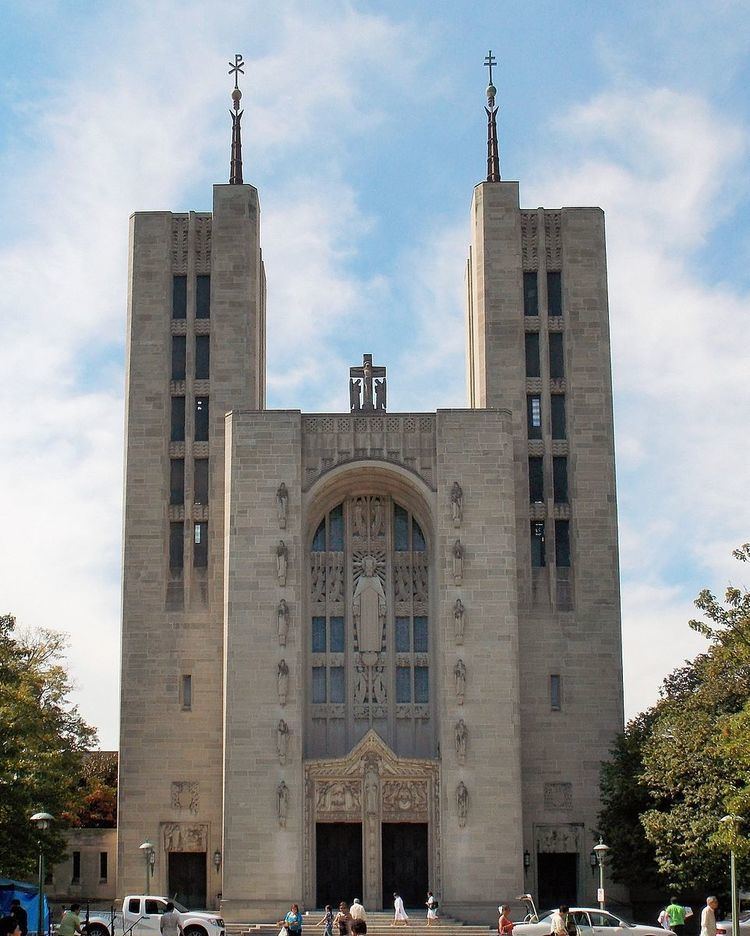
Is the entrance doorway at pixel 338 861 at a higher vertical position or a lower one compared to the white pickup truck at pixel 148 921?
higher

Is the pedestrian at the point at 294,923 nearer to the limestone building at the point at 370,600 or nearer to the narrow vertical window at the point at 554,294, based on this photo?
the limestone building at the point at 370,600

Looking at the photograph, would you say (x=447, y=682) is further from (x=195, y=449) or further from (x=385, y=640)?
(x=195, y=449)

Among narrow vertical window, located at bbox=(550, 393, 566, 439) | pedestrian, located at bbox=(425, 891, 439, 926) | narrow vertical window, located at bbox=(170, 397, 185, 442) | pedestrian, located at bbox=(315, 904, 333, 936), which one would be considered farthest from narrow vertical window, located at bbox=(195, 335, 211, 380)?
pedestrian, located at bbox=(425, 891, 439, 926)

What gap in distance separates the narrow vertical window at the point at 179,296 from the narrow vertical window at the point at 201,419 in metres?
3.12

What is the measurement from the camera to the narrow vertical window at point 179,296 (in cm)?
5019

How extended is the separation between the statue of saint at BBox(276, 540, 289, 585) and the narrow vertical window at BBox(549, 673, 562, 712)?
9.12m

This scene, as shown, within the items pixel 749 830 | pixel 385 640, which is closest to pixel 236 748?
pixel 385 640

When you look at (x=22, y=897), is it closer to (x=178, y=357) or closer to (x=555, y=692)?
(x=555, y=692)

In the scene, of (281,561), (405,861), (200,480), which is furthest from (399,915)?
(200,480)

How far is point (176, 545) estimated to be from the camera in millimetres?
48188

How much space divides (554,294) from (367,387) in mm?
7143

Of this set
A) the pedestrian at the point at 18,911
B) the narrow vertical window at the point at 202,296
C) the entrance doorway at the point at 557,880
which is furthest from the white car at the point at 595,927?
the narrow vertical window at the point at 202,296

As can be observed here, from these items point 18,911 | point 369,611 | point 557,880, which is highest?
point 369,611

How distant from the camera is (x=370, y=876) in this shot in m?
43.7
